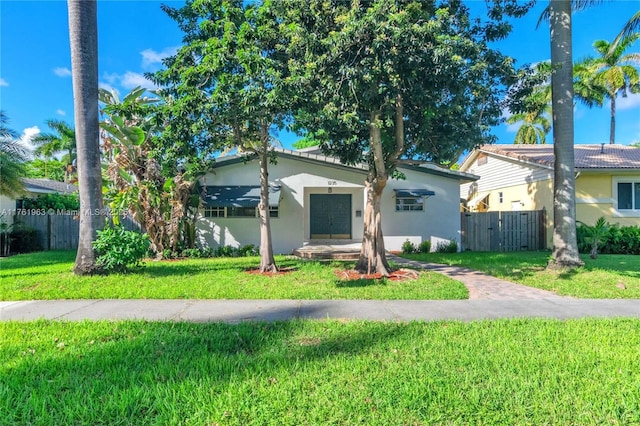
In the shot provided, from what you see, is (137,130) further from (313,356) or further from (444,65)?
(313,356)

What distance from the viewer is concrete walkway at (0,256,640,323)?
18.2 ft

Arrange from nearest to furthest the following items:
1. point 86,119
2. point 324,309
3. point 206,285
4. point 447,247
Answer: point 324,309, point 206,285, point 86,119, point 447,247

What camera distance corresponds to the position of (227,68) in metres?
8.10

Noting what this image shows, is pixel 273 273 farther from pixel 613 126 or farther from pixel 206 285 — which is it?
pixel 613 126

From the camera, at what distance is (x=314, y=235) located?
54.5ft

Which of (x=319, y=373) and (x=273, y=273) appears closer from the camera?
(x=319, y=373)

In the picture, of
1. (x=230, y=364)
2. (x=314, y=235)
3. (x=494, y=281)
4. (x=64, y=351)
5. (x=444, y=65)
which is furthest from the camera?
(x=314, y=235)

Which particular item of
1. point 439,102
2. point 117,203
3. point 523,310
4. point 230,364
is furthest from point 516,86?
point 117,203

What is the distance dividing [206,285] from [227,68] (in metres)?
5.13

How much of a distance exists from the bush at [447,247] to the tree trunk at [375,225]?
6.42 metres

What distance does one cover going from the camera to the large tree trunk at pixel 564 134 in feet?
31.9

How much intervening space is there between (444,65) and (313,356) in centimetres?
599

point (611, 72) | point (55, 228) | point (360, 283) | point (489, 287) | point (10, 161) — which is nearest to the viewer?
point (489, 287)

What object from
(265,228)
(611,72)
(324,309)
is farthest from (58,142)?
(611,72)
